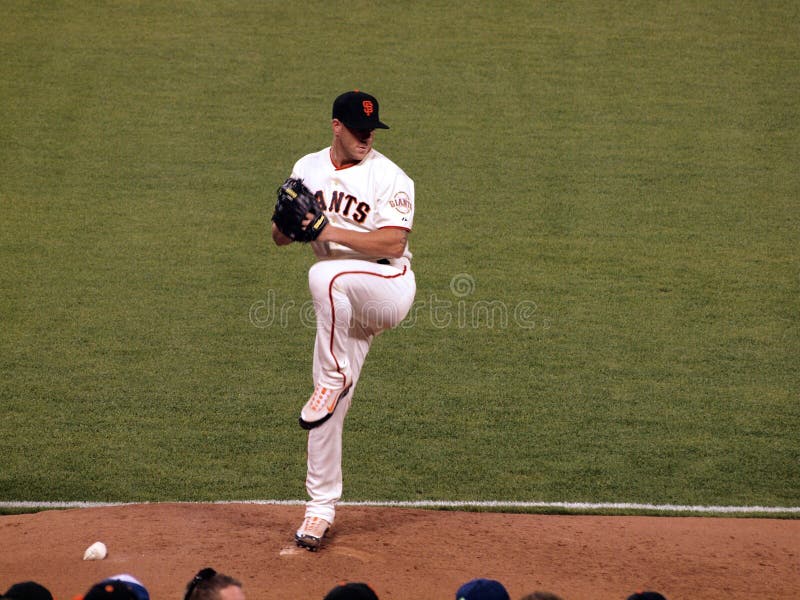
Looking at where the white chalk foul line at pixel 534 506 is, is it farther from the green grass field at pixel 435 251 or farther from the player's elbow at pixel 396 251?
the player's elbow at pixel 396 251

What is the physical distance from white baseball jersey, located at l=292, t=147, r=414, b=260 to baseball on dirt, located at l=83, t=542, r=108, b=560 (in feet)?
5.40

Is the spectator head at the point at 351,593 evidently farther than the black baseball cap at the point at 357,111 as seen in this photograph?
No

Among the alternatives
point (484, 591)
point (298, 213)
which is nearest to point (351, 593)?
point (484, 591)

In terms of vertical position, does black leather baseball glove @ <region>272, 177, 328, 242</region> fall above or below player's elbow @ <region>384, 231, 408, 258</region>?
above

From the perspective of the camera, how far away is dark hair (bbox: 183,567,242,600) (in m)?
3.06

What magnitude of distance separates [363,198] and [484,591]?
2.09 m

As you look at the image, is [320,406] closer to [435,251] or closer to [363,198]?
[363,198]

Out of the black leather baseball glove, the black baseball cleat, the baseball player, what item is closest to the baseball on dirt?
the baseball player

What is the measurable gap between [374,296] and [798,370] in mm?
4376

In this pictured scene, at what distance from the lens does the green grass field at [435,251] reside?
6621 millimetres

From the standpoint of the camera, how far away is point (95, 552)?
458cm

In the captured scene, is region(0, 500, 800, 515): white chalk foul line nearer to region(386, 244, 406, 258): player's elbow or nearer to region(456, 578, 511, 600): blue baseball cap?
region(386, 244, 406, 258): player's elbow

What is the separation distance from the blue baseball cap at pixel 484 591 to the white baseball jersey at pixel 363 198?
6.11 ft

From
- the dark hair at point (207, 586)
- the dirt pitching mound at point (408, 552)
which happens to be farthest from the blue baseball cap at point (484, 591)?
the dirt pitching mound at point (408, 552)
